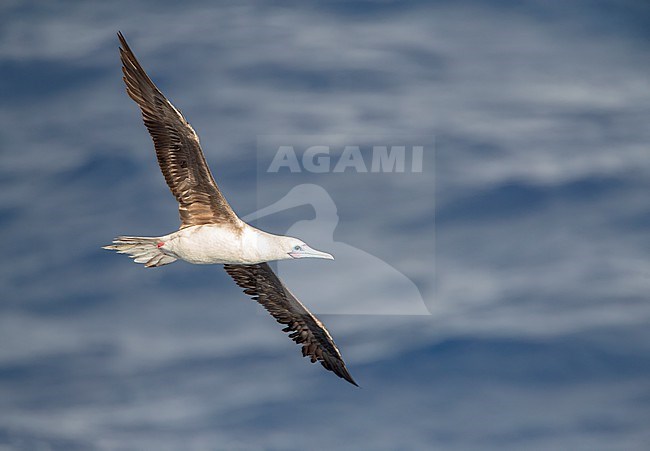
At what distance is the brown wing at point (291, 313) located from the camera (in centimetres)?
2772

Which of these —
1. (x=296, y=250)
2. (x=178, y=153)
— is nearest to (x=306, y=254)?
(x=296, y=250)

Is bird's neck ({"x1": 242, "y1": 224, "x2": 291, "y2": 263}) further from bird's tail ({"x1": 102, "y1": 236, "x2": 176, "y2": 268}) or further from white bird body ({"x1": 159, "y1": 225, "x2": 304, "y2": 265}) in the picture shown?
bird's tail ({"x1": 102, "y1": 236, "x2": 176, "y2": 268})

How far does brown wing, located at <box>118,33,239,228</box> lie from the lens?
80.1 feet

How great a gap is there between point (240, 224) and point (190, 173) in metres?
1.34

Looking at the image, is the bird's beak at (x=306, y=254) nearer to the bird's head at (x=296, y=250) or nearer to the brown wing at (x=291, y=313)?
the bird's head at (x=296, y=250)

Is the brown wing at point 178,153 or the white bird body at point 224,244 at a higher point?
the brown wing at point 178,153

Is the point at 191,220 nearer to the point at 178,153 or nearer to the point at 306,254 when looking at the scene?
the point at 178,153

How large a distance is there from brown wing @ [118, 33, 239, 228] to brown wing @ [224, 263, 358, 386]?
260 cm

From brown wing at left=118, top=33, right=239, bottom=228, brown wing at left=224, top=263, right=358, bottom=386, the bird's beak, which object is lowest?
brown wing at left=224, top=263, right=358, bottom=386

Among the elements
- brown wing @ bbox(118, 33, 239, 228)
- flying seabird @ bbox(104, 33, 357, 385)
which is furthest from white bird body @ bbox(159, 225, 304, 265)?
brown wing @ bbox(118, 33, 239, 228)

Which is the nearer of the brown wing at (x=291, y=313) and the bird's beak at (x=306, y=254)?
the bird's beak at (x=306, y=254)

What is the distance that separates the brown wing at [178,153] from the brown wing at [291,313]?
2.60 m

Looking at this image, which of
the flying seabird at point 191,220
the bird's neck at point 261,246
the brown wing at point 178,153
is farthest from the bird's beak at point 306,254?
the brown wing at point 178,153

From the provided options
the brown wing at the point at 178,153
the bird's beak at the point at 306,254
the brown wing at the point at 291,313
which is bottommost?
the brown wing at the point at 291,313
